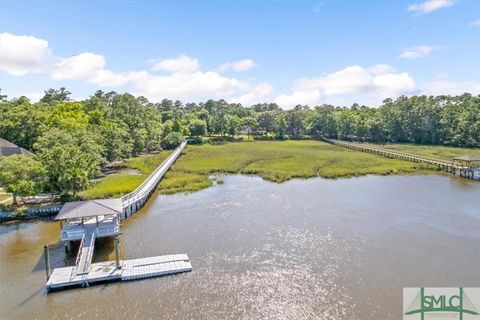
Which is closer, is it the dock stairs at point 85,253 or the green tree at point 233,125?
the dock stairs at point 85,253

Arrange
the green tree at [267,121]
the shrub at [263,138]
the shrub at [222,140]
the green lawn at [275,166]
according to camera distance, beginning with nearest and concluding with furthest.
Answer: the green lawn at [275,166] < the shrub at [222,140] < the shrub at [263,138] < the green tree at [267,121]

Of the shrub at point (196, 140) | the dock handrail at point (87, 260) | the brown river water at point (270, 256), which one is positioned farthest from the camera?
the shrub at point (196, 140)

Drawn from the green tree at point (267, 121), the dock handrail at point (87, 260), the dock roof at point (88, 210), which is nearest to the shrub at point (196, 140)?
the green tree at point (267, 121)

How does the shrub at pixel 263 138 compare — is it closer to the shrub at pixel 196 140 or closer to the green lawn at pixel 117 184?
the shrub at pixel 196 140

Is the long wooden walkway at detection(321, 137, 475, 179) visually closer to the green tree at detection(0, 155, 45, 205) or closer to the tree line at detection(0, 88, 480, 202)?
the tree line at detection(0, 88, 480, 202)

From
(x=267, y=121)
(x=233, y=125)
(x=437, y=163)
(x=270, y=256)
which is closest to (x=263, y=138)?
(x=267, y=121)

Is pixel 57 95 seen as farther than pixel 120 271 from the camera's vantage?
Yes

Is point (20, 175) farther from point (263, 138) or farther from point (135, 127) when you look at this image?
point (263, 138)

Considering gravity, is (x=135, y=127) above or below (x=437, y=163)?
above
